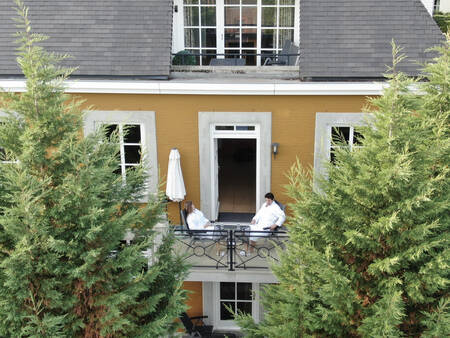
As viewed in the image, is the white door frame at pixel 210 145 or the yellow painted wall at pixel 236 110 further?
the white door frame at pixel 210 145

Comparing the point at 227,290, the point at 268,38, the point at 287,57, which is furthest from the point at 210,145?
the point at 227,290

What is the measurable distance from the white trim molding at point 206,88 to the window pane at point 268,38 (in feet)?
8.76

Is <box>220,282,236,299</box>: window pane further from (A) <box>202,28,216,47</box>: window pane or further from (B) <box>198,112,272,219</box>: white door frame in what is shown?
(A) <box>202,28,216,47</box>: window pane

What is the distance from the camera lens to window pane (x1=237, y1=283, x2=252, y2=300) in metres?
12.8

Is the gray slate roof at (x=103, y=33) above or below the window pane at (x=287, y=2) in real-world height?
below

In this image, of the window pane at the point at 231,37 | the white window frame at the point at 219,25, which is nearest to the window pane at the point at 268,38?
the white window frame at the point at 219,25

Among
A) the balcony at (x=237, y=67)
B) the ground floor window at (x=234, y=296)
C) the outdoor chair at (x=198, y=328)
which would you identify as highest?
the balcony at (x=237, y=67)

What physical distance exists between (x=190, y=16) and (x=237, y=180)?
5.18m

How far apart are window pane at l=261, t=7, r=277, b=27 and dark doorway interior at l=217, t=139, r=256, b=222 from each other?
460 cm

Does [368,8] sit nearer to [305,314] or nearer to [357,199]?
[357,199]

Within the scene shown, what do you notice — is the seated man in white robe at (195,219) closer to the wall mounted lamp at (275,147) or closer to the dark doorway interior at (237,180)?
the dark doorway interior at (237,180)

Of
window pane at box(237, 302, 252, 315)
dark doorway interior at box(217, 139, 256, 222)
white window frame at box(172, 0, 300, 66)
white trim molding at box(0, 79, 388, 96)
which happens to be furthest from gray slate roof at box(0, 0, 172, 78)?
window pane at box(237, 302, 252, 315)

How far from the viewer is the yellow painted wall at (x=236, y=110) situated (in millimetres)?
10188

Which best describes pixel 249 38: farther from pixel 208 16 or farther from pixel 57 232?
pixel 57 232
